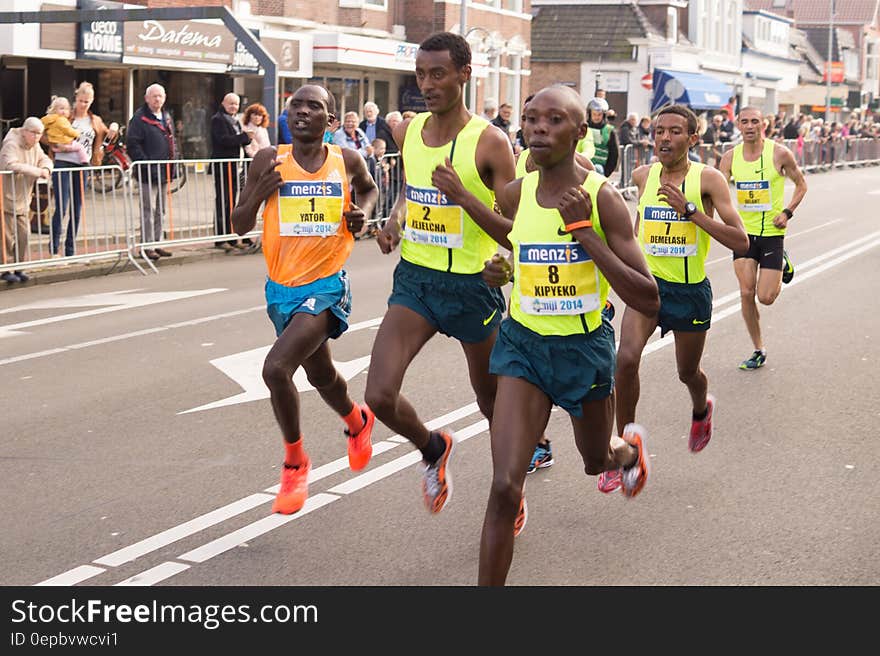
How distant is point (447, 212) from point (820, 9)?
82.3 meters

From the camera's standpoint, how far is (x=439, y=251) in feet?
19.4

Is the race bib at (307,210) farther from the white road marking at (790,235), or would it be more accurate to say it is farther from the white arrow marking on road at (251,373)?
the white road marking at (790,235)

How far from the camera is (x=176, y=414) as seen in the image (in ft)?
26.4

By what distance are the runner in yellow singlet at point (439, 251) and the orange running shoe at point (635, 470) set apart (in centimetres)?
72

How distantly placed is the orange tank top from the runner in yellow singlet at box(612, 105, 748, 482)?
162cm

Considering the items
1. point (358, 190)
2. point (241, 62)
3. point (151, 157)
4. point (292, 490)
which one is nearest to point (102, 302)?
point (151, 157)

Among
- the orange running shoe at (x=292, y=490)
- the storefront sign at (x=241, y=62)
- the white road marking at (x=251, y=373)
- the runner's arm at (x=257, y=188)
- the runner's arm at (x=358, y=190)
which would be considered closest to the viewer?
the orange running shoe at (x=292, y=490)

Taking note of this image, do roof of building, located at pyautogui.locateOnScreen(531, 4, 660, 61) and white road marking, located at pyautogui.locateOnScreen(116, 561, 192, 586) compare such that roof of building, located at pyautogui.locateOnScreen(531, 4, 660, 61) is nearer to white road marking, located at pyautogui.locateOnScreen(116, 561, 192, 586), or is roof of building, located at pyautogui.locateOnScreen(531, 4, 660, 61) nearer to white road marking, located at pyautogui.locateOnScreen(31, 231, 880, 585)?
white road marking, located at pyautogui.locateOnScreen(31, 231, 880, 585)

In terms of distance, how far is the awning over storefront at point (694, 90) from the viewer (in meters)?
48.8

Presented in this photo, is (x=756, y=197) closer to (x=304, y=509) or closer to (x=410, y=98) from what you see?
(x=304, y=509)

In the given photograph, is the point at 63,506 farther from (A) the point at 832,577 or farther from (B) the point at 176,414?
(A) the point at 832,577

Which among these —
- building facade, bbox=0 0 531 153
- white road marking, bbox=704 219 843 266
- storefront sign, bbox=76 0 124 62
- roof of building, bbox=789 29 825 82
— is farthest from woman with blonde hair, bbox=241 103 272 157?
roof of building, bbox=789 29 825 82

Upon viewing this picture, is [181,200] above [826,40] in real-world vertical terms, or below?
below

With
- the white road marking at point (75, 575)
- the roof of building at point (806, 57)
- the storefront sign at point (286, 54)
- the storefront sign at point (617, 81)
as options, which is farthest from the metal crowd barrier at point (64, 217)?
the roof of building at point (806, 57)
